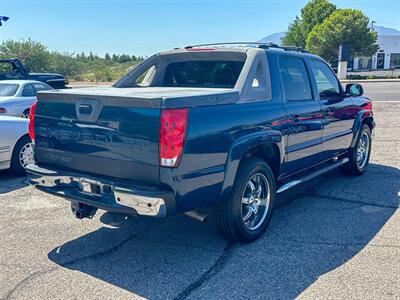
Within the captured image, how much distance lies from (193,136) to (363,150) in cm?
453

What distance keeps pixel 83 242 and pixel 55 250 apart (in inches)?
11.4

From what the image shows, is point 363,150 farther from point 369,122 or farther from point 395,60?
point 395,60

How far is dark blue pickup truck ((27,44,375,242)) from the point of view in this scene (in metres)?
3.14

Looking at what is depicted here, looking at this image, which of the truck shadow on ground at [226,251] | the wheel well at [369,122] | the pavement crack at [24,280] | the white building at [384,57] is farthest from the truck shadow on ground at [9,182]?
the white building at [384,57]

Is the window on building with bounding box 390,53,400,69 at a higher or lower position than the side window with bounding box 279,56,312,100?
higher

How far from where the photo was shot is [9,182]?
633cm

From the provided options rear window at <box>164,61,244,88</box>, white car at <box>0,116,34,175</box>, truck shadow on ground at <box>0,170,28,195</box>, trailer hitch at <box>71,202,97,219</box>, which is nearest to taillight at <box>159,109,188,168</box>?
trailer hitch at <box>71,202,97,219</box>

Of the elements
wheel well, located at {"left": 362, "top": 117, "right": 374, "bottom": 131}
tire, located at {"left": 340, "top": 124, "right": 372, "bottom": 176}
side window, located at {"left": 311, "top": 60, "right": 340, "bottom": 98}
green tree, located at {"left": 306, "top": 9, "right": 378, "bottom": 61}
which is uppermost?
→ green tree, located at {"left": 306, "top": 9, "right": 378, "bottom": 61}

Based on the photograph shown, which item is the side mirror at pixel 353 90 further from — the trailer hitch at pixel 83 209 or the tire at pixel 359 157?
the trailer hitch at pixel 83 209

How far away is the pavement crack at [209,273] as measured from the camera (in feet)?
10.2

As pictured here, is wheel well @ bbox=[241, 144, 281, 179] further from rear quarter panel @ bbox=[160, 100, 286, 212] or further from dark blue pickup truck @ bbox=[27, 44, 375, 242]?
rear quarter panel @ bbox=[160, 100, 286, 212]

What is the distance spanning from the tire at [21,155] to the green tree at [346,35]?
49612mm

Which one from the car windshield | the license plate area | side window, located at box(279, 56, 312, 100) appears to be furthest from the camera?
the car windshield

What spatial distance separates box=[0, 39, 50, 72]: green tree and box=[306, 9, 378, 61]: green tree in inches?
1320
